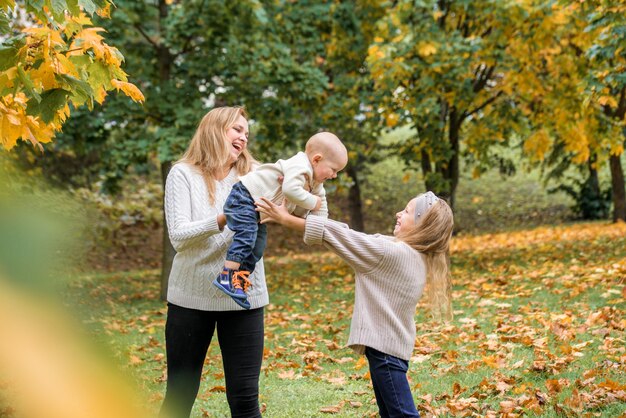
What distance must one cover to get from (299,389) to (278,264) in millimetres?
9101

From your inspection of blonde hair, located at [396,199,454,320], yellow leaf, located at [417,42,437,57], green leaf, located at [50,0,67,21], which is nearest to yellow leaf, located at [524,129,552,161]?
yellow leaf, located at [417,42,437,57]

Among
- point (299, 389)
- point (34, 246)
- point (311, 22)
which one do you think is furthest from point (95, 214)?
point (311, 22)

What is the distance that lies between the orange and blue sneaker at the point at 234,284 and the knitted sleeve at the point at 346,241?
1.15 ft

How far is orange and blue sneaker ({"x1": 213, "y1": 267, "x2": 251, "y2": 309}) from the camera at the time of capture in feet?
9.68

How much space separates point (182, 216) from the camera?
3.13 m

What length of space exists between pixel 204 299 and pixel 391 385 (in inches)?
36.4

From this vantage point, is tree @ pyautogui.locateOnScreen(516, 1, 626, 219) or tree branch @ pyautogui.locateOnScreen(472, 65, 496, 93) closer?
tree @ pyautogui.locateOnScreen(516, 1, 626, 219)

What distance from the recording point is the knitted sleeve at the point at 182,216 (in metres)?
3.04

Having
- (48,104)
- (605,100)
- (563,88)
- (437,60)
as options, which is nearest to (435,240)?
(48,104)

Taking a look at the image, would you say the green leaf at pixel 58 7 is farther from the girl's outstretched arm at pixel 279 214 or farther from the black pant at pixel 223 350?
the black pant at pixel 223 350

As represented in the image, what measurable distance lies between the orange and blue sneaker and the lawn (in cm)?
45

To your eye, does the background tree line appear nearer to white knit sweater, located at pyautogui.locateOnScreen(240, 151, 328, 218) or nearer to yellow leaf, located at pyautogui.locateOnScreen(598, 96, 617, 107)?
yellow leaf, located at pyautogui.locateOnScreen(598, 96, 617, 107)

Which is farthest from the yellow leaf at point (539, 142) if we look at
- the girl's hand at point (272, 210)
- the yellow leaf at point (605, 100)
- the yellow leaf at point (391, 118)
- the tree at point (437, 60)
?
the girl's hand at point (272, 210)

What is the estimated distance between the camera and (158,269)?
1545 cm
